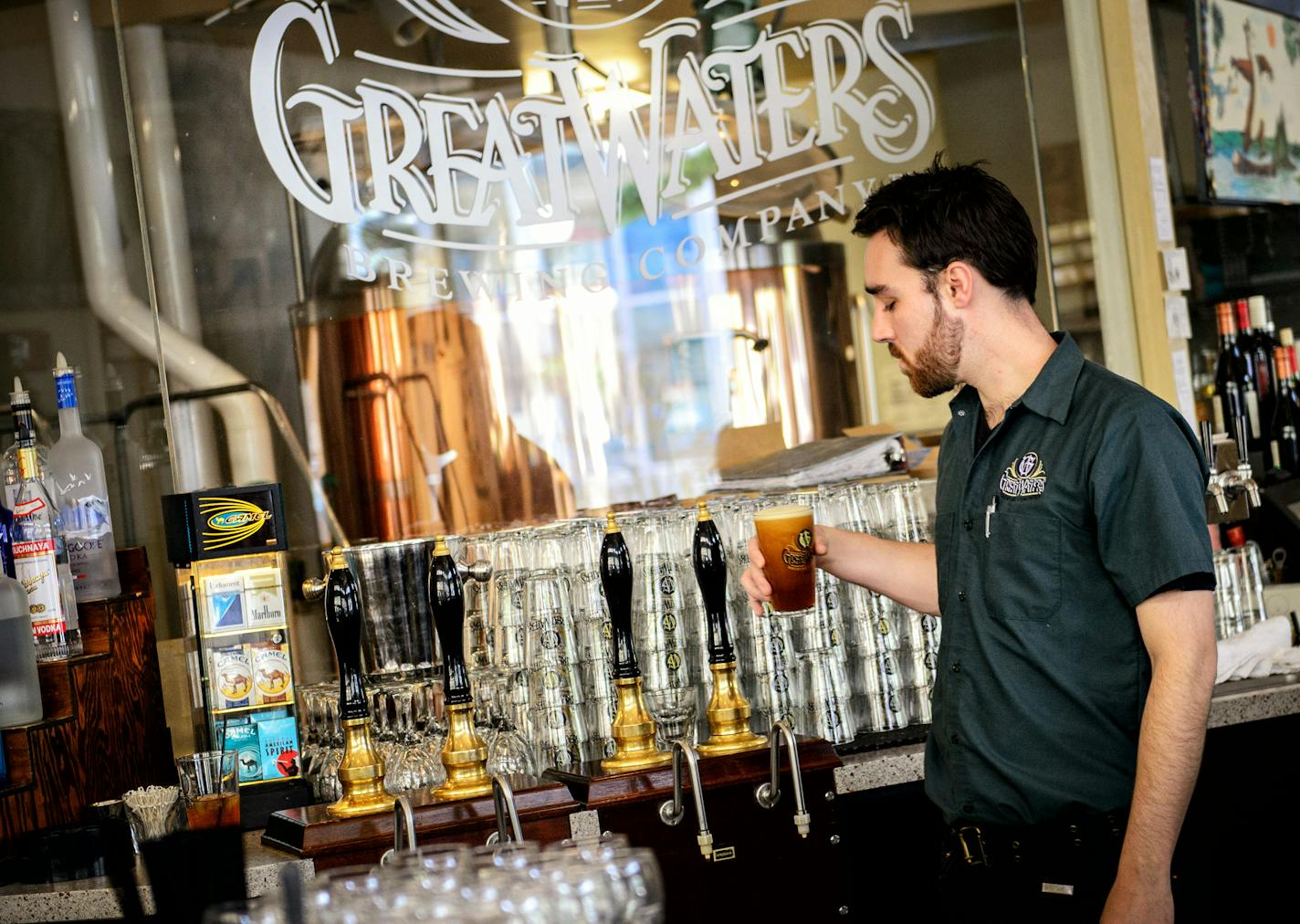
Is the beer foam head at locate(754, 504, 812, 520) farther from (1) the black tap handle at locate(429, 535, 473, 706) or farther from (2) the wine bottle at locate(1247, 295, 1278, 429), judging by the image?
(2) the wine bottle at locate(1247, 295, 1278, 429)

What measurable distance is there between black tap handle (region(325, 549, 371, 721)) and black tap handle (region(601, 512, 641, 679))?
380 mm

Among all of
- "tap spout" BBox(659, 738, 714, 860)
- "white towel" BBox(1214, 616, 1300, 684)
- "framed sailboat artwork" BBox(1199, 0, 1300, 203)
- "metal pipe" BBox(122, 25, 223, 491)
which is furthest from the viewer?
"framed sailboat artwork" BBox(1199, 0, 1300, 203)

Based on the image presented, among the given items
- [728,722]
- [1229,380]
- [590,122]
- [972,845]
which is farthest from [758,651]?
[1229,380]

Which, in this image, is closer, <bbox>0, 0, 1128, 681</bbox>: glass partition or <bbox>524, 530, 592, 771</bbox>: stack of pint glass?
<bbox>524, 530, 592, 771</bbox>: stack of pint glass

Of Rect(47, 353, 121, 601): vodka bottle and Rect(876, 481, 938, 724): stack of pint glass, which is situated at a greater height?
Rect(47, 353, 121, 601): vodka bottle

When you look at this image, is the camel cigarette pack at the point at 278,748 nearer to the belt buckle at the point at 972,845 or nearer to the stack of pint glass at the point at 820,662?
the stack of pint glass at the point at 820,662

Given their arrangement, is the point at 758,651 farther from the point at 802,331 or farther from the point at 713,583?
the point at 802,331

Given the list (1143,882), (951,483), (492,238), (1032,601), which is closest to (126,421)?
(492,238)

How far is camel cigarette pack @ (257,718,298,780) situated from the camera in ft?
8.17

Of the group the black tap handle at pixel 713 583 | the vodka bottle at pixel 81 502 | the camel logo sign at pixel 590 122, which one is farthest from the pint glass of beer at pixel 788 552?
the camel logo sign at pixel 590 122

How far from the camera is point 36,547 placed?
258 cm

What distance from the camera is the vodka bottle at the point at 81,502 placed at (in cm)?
285

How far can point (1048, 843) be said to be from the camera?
6.36ft

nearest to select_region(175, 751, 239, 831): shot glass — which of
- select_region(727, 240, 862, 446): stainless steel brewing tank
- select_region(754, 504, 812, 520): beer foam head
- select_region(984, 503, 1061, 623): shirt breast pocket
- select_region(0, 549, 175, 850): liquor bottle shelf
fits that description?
select_region(0, 549, 175, 850): liquor bottle shelf
